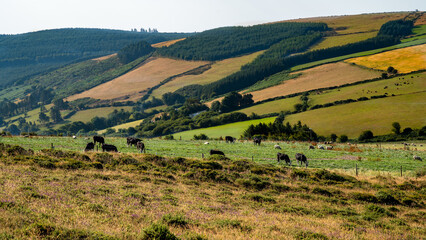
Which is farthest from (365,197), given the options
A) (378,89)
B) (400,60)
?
(400,60)

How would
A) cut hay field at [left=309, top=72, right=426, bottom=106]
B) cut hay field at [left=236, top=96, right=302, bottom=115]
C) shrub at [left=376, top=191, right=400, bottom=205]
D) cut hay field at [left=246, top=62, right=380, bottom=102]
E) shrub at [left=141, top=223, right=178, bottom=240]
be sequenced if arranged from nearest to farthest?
shrub at [left=141, top=223, right=178, bottom=240]
shrub at [left=376, top=191, right=400, bottom=205]
cut hay field at [left=309, top=72, right=426, bottom=106]
cut hay field at [left=236, top=96, right=302, bottom=115]
cut hay field at [left=246, top=62, right=380, bottom=102]

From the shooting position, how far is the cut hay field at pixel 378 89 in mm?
104363

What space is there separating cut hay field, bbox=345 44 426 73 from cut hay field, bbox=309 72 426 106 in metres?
17.6

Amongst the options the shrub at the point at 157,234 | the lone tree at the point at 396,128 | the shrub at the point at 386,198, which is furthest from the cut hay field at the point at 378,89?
the shrub at the point at 157,234

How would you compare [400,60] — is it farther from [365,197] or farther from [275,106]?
[365,197]

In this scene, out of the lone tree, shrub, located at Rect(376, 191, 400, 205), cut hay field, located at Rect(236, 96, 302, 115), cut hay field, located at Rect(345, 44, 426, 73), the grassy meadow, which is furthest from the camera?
cut hay field, located at Rect(345, 44, 426, 73)

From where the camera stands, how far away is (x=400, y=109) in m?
89.5


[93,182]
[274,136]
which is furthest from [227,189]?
[274,136]

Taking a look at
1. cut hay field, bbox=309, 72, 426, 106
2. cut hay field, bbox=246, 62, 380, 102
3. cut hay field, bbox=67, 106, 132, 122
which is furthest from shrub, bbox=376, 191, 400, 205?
cut hay field, bbox=67, 106, 132, 122

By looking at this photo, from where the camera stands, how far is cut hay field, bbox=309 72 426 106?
104363 mm

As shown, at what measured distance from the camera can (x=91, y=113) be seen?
7407 inches

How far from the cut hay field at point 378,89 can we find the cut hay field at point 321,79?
12369 millimetres

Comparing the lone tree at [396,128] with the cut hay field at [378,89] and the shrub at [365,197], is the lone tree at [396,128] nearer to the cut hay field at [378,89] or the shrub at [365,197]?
the cut hay field at [378,89]

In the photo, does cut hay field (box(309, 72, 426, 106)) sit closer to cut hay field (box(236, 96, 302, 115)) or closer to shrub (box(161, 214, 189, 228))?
cut hay field (box(236, 96, 302, 115))
